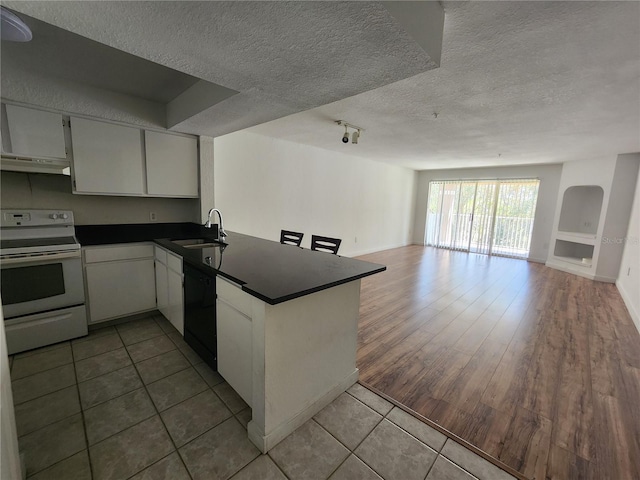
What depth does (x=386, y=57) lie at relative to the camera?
4.29ft

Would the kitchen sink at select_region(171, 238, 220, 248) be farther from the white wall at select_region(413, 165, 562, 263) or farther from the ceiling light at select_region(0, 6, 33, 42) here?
the white wall at select_region(413, 165, 562, 263)

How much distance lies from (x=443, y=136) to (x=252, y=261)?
11.1 feet

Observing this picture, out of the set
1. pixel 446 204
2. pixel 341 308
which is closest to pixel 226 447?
pixel 341 308

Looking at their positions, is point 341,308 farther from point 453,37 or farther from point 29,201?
point 29,201

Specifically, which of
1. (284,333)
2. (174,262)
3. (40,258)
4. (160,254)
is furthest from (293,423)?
(40,258)

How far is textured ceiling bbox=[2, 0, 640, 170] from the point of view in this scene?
1.09 metres

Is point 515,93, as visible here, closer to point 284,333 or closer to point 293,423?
point 284,333

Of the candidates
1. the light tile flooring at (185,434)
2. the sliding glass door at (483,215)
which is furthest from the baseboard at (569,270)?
the light tile flooring at (185,434)

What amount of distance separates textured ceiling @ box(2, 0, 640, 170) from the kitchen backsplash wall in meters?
1.01

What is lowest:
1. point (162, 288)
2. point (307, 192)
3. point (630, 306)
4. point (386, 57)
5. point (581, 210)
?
point (630, 306)

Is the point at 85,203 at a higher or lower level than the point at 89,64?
lower

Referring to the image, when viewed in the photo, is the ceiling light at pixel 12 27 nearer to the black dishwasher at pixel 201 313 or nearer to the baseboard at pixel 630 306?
the black dishwasher at pixel 201 313

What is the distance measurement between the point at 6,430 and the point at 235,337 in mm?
919

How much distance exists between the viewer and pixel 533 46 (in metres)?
1.67
